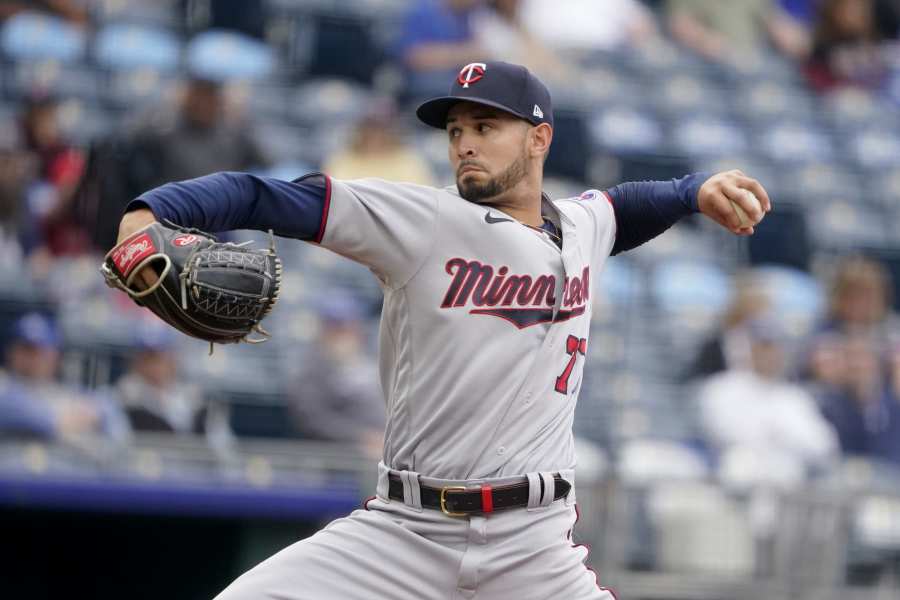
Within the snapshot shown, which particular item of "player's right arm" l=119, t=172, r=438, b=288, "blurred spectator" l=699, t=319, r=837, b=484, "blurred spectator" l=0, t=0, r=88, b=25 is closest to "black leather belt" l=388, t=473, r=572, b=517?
"player's right arm" l=119, t=172, r=438, b=288

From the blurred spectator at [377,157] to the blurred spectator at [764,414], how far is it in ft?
6.30

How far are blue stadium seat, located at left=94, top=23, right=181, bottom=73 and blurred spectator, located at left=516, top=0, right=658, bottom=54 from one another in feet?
7.61

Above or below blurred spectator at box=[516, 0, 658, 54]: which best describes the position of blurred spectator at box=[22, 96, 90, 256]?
below

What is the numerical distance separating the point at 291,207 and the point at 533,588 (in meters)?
0.99

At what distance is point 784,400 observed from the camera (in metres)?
6.84

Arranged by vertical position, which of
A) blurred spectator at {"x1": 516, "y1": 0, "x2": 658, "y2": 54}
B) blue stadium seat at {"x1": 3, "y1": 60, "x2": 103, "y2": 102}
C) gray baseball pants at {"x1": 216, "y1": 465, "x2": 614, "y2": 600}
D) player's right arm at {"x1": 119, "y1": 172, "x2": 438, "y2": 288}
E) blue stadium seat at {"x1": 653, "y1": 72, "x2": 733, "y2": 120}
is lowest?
gray baseball pants at {"x1": 216, "y1": 465, "x2": 614, "y2": 600}

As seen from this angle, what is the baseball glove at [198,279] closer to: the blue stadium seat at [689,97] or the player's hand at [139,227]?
the player's hand at [139,227]

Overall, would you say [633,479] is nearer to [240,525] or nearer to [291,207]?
[240,525]

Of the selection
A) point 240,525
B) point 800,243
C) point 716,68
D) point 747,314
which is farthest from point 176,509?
point 716,68

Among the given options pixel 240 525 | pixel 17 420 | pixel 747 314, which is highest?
pixel 747 314

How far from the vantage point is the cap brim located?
3.26 meters

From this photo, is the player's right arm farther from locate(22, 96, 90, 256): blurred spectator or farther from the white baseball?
locate(22, 96, 90, 256): blurred spectator

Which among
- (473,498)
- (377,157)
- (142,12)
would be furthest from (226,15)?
(473,498)

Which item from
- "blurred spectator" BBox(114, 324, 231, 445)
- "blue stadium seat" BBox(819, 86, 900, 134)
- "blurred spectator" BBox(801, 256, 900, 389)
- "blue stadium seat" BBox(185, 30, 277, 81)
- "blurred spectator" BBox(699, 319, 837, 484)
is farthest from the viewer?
"blue stadium seat" BBox(819, 86, 900, 134)
